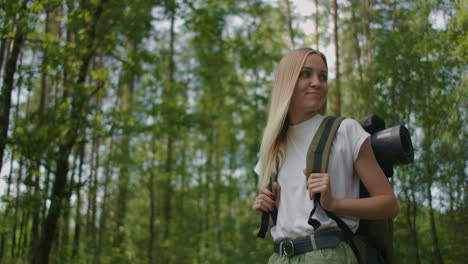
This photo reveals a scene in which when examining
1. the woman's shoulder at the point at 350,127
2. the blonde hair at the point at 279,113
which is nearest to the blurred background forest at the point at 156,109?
the blonde hair at the point at 279,113

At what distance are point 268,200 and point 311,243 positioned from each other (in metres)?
0.31

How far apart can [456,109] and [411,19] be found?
7.07 feet

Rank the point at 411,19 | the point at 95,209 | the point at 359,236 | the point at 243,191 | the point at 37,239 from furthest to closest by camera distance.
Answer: the point at 243,191 < the point at 95,209 < the point at 411,19 < the point at 37,239 < the point at 359,236

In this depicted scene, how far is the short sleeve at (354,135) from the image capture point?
1.74 metres

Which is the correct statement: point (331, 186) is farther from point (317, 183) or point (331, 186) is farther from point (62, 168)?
point (62, 168)

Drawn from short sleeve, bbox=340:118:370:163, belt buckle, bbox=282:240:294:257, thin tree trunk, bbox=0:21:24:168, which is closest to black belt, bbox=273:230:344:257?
belt buckle, bbox=282:240:294:257

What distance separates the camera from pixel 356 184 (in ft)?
6.00

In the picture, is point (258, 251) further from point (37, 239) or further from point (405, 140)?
point (405, 140)

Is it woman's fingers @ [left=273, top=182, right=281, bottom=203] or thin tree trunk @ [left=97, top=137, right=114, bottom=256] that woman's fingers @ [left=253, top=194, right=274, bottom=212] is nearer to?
woman's fingers @ [left=273, top=182, right=281, bottom=203]

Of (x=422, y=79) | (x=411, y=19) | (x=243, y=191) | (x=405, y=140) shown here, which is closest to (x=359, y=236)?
(x=405, y=140)

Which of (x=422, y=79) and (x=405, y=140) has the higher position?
(x=422, y=79)

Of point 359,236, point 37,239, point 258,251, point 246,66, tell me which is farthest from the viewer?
point 246,66

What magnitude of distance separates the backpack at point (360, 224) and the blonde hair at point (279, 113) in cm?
23

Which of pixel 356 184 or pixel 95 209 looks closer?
pixel 356 184
